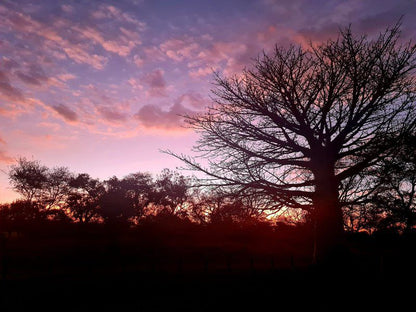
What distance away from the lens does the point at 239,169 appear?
910 centimetres

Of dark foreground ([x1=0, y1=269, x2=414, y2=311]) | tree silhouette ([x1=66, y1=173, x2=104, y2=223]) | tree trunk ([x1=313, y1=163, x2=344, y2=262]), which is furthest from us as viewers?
tree silhouette ([x1=66, y1=173, x2=104, y2=223])

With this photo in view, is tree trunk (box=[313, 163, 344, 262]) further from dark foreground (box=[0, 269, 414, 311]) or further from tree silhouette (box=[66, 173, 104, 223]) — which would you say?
tree silhouette (box=[66, 173, 104, 223])

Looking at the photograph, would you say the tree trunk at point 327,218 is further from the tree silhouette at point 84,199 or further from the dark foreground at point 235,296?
the tree silhouette at point 84,199

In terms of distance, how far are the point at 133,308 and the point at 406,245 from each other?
20.8 metres

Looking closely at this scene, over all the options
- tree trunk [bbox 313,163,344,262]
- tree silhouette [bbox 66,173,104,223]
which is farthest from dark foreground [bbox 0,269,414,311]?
tree silhouette [bbox 66,173,104,223]

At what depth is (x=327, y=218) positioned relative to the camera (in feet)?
28.0

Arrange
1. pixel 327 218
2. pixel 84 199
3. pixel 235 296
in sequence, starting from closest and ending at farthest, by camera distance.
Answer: pixel 235 296 → pixel 327 218 → pixel 84 199

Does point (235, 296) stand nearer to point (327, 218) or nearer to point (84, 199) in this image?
point (327, 218)

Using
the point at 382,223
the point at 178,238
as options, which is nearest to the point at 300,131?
the point at 382,223

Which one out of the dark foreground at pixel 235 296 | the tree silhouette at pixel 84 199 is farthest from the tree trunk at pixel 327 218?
the tree silhouette at pixel 84 199

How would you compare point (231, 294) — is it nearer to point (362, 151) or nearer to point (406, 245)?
point (362, 151)

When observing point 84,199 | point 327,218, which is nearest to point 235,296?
point 327,218

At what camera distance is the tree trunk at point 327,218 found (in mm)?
8453

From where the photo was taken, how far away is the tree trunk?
8.45 meters
